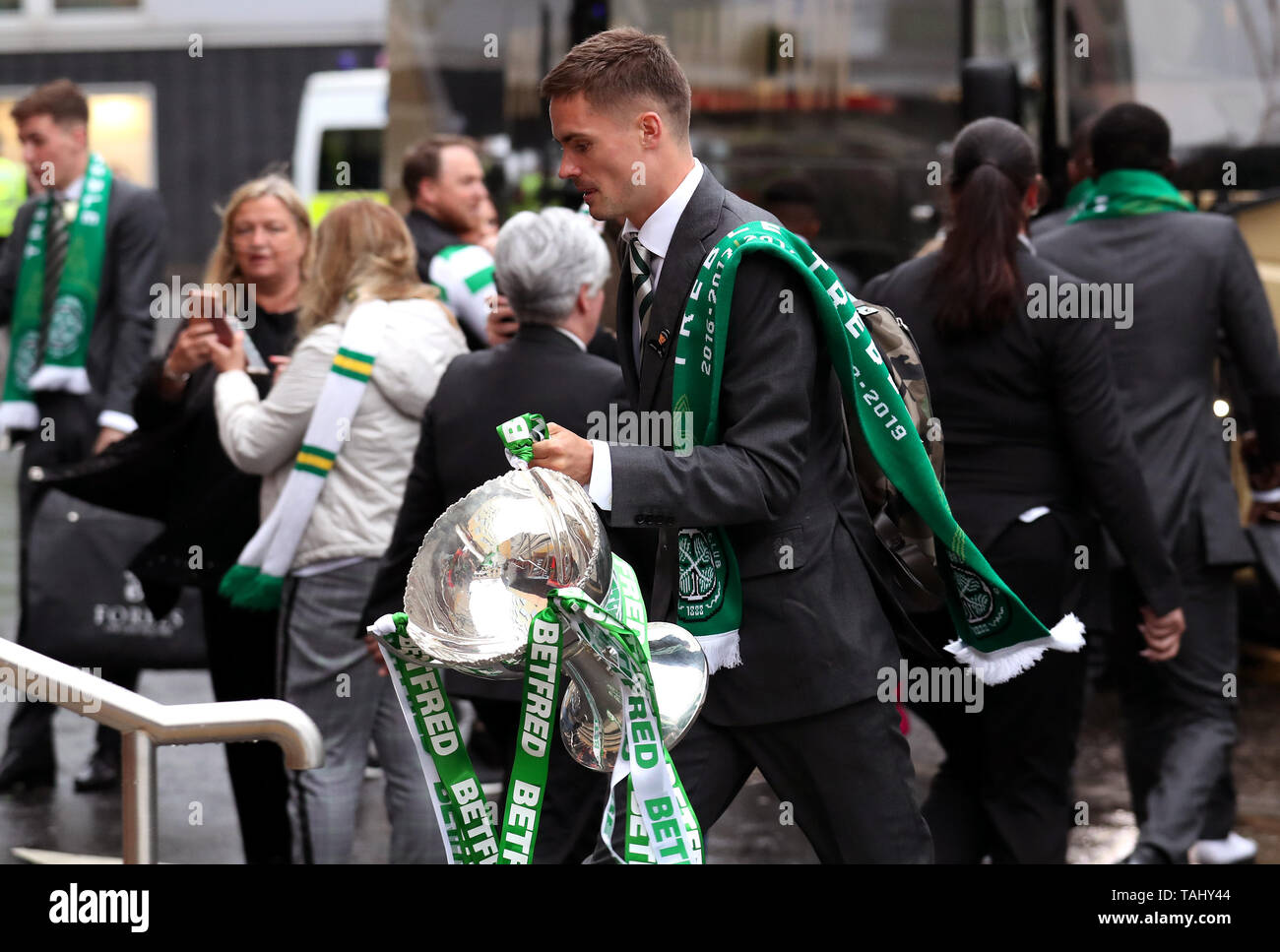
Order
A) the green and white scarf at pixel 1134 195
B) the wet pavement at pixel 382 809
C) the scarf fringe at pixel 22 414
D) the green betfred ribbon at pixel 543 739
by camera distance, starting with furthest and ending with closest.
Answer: the scarf fringe at pixel 22 414 → the wet pavement at pixel 382 809 → the green and white scarf at pixel 1134 195 → the green betfred ribbon at pixel 543 739

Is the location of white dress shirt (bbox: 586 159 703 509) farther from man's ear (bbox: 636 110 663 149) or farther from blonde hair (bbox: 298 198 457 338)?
blonde hair (bbox: 298 198 457 338)

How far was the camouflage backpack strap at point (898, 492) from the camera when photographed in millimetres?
3102

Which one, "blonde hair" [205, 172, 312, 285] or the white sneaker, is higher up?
"blonde hair" [205, 172, 312, 285]

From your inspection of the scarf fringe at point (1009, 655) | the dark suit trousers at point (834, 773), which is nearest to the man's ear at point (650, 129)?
the dark suit trousers at point (834, 773)

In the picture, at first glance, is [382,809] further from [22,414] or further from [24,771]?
[22,414]

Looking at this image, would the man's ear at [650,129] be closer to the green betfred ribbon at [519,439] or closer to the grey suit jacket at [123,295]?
the green betfred ribbon at [519,439]

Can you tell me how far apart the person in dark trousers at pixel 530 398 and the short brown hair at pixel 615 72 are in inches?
49.4

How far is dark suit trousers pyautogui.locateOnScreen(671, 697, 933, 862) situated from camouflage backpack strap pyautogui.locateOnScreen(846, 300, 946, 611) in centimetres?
23

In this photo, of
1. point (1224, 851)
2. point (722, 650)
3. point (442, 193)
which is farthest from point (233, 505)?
point (1224, 851)

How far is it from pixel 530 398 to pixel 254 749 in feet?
5.04

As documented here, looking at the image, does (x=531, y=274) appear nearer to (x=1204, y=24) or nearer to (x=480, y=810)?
(x=480, y=810)

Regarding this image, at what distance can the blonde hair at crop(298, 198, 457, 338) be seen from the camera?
4742 millimetres

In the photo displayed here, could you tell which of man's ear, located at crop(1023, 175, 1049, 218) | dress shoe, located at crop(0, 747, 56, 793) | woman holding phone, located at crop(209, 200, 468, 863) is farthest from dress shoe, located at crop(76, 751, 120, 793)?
man's ear, located at crop(1023, 175, 1049, 218)
